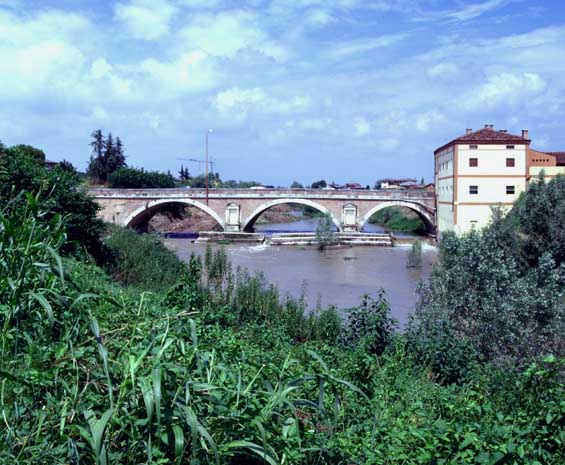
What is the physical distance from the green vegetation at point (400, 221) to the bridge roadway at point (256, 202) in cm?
850

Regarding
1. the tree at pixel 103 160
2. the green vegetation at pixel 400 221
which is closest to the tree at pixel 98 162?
the tree at pixel 103 160

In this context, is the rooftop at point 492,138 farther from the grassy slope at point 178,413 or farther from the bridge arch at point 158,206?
the grassy slope at point 178,413

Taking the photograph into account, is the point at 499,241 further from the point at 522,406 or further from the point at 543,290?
the point at 522,406

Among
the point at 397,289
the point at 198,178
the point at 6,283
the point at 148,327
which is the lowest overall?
the point at 397,289

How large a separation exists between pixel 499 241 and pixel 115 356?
649 inches

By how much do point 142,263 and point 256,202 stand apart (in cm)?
2538

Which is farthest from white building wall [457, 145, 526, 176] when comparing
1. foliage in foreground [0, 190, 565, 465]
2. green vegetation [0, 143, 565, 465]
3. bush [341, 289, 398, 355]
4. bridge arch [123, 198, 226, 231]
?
foliage in foreground [0, 190, 565, 465]

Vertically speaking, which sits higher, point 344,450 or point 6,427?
point 6,427

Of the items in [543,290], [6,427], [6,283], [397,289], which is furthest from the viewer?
[397,289]

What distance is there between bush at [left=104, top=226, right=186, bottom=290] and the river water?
3.06m

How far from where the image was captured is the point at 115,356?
3662 mm

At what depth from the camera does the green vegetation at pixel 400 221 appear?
50697mm

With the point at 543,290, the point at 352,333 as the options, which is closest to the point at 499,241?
the point at 543,290

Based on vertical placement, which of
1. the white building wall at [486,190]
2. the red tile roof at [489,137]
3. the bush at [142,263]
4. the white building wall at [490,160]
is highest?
the red tile roof at [489,137]
